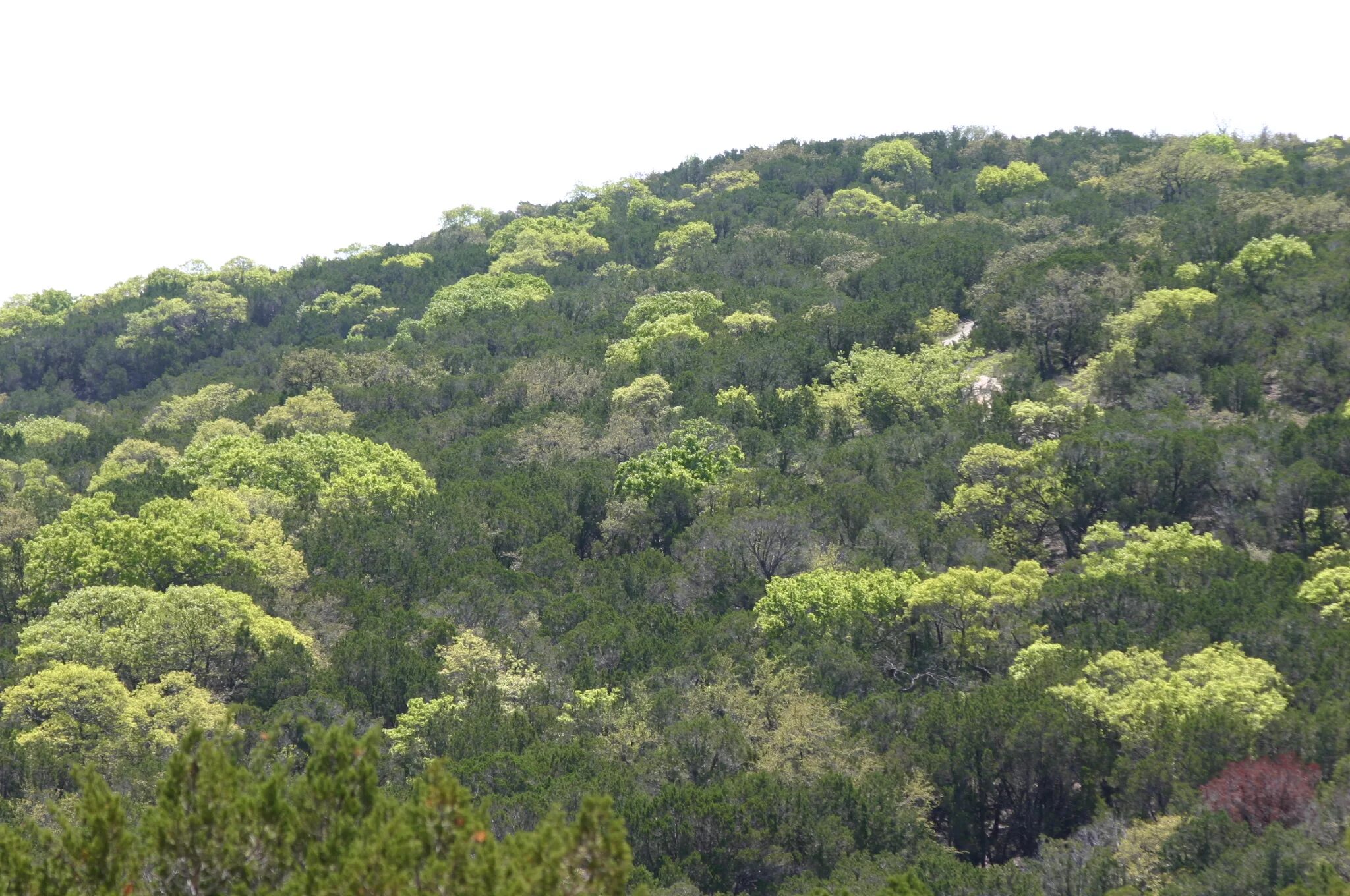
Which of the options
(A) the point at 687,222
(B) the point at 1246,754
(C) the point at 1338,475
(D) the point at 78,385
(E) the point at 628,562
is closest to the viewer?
(B) the point at 1246,754

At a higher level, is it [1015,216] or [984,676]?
[1015,216]

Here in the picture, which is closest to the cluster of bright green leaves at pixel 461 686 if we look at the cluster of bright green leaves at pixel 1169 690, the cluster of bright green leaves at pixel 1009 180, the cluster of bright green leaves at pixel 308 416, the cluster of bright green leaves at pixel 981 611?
the cluster of bright green leaves at pixel 981 611

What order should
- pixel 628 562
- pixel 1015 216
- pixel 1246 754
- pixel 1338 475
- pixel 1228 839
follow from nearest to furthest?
pixel 1228 839, pixel 1246 754, pixel 1338 475, pixel 628 562, pixel 1015 216

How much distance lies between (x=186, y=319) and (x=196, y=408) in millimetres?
30097

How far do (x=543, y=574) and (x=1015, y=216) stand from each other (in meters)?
56.4

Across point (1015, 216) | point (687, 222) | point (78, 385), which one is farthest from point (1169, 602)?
point (78, 385)

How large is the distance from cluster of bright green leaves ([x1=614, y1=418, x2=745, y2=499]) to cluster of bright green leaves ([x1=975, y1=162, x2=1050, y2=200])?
186 feet

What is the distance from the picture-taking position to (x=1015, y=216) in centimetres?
9956

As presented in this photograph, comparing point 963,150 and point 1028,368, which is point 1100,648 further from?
point 963,150

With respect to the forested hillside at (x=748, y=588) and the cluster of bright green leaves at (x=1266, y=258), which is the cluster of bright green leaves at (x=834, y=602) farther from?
the cluster of bright green leaves at (x=1266, y=258)

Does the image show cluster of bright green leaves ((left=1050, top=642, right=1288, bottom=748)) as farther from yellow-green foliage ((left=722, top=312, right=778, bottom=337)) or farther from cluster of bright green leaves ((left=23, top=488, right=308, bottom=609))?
yellow-green foliage ((left=722, top=312, right=778, bottom=337))

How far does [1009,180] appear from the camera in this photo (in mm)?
114000

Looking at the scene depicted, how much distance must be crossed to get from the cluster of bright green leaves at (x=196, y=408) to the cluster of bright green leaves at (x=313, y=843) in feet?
221

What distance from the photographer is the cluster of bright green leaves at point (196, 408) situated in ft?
278
